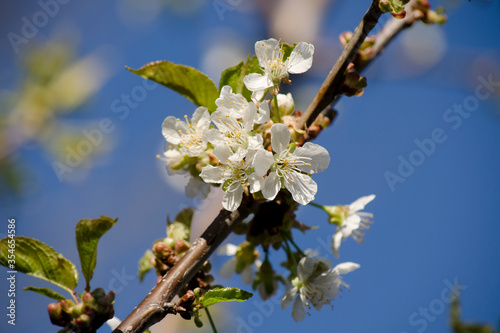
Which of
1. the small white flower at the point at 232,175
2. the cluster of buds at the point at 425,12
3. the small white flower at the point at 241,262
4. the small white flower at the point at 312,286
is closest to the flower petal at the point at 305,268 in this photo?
the small white flower at the point at 312,286

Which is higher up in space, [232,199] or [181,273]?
[232,199]

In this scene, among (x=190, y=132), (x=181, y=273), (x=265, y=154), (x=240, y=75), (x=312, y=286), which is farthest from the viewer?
(x=312, y=286)

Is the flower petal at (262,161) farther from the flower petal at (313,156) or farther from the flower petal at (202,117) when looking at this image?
the flower petal at (202,117)

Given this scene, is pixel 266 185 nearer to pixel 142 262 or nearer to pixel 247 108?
pixel 247 108

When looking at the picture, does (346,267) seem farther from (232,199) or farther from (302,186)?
(232,199)

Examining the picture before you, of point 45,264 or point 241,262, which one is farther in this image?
point 241,262

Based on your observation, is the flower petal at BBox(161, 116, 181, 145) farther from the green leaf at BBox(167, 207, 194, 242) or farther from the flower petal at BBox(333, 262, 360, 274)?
the flower petal at BBox(333, 262, 360, 274)

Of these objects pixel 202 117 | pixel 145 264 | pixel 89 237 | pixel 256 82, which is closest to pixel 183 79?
pixel 202 117

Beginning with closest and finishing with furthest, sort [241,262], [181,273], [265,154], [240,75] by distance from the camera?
1. [265,154]
2. [181,273]
3. [240,75]
4. [241,262]
